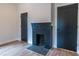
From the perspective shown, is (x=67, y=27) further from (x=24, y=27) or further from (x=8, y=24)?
(x=8, y=24)

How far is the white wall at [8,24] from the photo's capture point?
3.60 meters

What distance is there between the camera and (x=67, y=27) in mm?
3633

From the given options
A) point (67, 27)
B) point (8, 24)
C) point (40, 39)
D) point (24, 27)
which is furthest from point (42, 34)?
point (8, 24)

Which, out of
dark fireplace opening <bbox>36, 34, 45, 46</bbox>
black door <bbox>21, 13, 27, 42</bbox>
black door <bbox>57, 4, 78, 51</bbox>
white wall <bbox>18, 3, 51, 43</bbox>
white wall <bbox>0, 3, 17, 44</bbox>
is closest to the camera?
black door <bbox>57, 4, 78, 51</bbox>

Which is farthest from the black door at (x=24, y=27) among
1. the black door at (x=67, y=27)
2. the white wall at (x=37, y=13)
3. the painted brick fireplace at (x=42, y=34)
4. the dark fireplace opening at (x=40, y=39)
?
the black door at (x=67, y=27)

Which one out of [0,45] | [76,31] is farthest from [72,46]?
[0,45]

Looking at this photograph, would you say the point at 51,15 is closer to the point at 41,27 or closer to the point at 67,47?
the point at 41,27

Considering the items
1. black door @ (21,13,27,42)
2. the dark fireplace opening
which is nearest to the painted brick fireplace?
the dark fireplace opening

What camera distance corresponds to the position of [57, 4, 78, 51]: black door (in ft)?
11.1

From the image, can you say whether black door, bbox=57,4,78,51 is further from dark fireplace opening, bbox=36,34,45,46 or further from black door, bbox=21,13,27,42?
black door, bbox=21,13,27,42

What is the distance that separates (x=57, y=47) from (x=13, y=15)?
2.25 m

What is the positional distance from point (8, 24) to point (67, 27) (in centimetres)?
231

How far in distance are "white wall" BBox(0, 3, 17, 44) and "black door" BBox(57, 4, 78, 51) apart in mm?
1808

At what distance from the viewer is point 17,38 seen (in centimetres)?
375
